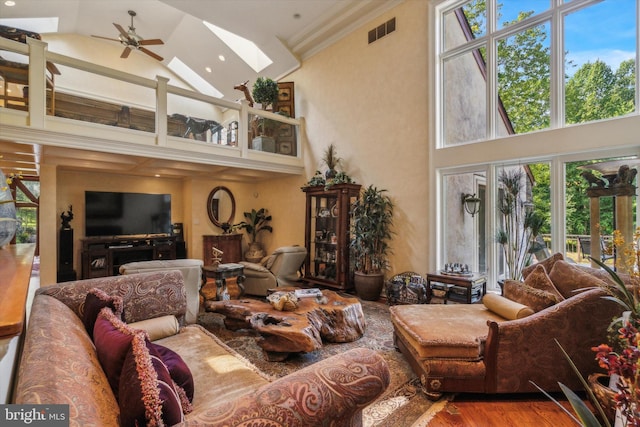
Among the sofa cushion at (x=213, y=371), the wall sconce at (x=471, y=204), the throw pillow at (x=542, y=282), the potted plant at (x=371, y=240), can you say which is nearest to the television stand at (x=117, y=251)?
the potted plant at (x=371, y=240)

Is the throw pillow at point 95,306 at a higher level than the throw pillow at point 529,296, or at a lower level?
higher

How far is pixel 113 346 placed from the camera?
1031mm

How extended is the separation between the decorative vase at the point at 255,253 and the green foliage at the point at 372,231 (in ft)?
10.3

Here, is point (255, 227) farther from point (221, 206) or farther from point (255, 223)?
point (221, 206)

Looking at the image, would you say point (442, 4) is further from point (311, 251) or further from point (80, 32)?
point (80, 32)

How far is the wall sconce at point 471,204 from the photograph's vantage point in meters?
4.13

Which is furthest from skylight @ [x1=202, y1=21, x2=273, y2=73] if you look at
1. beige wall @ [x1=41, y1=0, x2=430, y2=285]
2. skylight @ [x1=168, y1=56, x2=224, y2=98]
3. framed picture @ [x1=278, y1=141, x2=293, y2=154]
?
framed picture @ [x1=278, y1=141, x2=293, y2=154]

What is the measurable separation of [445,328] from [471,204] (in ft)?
8.11

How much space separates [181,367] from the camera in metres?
1.32

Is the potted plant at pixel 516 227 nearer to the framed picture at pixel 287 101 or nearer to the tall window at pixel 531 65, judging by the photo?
the tall window at pixel 531 65

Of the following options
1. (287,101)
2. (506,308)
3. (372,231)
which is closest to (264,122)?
(287,101)

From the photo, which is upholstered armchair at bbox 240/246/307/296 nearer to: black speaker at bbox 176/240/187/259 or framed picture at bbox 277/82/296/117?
black speaker at bbox 176/240/187/259

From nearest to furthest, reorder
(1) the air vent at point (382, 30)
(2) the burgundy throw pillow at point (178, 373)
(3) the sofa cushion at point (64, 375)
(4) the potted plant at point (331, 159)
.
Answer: (3) the sofa cushion at point (64, 375), (2) the burgundy throw pillow at point (178, 373), (1) the air vent at point (382, 30), (4) the potted plant at point (331, 159)

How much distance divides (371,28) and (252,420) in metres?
5.87
